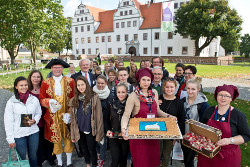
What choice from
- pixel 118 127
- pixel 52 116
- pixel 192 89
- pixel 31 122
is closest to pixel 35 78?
pixel 52 116

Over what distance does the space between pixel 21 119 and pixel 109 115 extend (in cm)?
175

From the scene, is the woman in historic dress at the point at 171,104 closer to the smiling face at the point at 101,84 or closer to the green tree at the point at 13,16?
the smiling face at the point at 101,84

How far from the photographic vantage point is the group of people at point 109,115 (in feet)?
8.73

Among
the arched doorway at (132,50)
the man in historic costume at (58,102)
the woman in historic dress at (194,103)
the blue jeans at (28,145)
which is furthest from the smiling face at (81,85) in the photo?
the arched doorway at (132,50)

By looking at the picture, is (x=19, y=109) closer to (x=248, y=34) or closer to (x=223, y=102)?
(x=223, y=102)

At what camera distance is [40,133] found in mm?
4004

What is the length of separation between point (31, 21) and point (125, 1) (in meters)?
28.7

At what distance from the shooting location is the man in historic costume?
3.78 meters

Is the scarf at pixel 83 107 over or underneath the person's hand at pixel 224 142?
over

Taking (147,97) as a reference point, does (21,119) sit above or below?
below

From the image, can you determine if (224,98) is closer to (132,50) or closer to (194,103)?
(194,103)

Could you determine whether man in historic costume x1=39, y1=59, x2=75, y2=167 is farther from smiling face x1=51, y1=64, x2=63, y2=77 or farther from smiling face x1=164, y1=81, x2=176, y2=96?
smiling face x1=164, y1=81, x2=176, y2=96

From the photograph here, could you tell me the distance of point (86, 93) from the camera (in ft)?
11.6

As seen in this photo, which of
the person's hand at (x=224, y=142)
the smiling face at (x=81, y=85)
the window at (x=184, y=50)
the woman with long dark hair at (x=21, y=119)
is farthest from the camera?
the window at (x=184, y=50)
